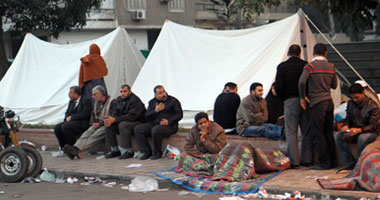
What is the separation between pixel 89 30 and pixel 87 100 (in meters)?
20.2

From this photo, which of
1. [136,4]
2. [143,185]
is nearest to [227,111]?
[143,185]

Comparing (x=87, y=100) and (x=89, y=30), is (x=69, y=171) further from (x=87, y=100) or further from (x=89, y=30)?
(x=89, y=30)

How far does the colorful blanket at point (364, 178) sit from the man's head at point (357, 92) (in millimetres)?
920

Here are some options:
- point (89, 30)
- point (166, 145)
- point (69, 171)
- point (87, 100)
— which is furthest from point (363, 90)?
point (89, 30)

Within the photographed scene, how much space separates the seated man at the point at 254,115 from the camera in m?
10.1

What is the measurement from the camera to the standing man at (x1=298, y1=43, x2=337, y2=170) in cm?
864

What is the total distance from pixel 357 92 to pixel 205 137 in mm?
2177

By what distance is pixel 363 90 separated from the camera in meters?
8.30

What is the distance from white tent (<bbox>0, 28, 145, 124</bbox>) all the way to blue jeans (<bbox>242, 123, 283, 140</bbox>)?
217 inches

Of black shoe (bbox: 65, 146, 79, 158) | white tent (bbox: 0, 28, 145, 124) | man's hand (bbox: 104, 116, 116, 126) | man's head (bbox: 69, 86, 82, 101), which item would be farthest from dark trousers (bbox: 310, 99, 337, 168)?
white tent (bbox: 0, 28, 145, 124)

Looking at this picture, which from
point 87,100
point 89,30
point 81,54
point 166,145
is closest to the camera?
point 166,145

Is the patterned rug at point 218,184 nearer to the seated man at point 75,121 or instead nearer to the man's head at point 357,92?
the man's head at point 357,92

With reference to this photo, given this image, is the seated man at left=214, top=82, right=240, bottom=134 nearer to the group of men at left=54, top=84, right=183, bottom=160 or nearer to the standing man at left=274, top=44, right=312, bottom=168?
the group of men at left=54, top=84, right=183, bottom=160

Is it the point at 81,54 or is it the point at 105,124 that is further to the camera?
the point at 81,54
